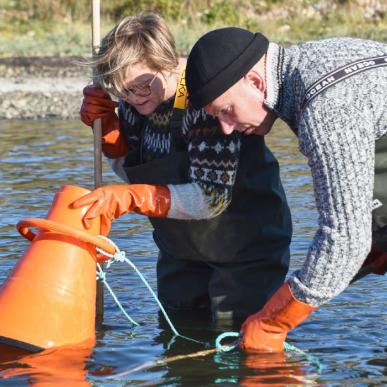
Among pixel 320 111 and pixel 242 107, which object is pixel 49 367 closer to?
pixel 242 107

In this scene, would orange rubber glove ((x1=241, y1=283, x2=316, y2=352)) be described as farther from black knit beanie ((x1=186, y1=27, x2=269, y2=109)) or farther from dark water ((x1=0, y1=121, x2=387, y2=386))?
black knit beanie ((x1=186, y1=27, x2=269, y2=109))

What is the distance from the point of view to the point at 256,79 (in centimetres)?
421

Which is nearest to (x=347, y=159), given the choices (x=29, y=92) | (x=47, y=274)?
(x=47, y=274)

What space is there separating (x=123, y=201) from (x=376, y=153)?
3.61ft

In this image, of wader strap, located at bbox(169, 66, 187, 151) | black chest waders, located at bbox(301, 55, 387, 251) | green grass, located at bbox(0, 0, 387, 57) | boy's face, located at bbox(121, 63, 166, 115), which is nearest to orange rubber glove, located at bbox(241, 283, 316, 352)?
black chest waders, located at bbox(301, 55, 387, 251)

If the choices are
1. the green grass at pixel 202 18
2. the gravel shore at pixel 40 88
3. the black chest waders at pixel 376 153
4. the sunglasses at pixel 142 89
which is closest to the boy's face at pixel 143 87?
the sunglasses at pixel 142 89

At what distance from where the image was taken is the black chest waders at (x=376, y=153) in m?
4.07

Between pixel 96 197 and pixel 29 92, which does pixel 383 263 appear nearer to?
pixel 96 197

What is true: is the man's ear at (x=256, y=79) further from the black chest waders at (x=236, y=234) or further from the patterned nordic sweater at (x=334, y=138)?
the black chest waders at (x=236, y=234)

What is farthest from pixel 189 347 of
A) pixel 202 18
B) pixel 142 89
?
pixel 202 18

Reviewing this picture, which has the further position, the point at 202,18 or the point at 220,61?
the point at 202,18

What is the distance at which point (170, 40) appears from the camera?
503 centimetres

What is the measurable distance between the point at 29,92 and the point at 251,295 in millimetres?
11578

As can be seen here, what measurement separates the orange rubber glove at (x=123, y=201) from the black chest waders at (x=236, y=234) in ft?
0.99
